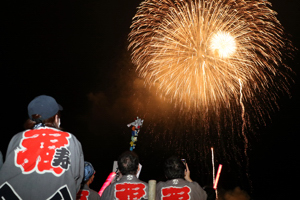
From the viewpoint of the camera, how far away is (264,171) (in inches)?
1127

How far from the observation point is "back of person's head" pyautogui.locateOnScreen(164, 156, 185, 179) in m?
4.07

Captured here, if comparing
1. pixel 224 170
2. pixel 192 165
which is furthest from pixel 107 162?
pixel 224 170

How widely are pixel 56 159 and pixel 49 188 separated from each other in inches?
9.7

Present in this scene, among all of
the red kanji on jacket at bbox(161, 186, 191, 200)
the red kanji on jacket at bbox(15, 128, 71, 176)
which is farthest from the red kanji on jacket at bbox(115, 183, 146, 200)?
the red kanji on jacket at bbox(15, 128, 71, 176)

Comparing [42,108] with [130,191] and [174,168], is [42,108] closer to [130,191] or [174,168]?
[130,191]

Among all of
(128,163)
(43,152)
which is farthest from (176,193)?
(43,152)

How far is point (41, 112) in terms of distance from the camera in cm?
262

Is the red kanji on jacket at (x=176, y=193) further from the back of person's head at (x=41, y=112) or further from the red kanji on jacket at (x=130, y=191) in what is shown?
the back of person's head at (x=41, y=112)

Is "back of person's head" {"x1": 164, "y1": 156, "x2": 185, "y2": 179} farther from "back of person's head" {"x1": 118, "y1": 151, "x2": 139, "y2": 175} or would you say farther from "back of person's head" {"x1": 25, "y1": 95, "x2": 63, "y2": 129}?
"back of person's head" {"x1": 25, "y1": 95, "x2": 63, "y2": 129}

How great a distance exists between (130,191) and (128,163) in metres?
0.39

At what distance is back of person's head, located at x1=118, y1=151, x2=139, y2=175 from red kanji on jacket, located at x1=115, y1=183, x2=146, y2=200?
182 mm

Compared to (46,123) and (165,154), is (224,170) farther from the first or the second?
(46,123)

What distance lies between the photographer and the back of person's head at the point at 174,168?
4070 millimetres

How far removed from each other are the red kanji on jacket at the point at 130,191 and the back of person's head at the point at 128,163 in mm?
182
